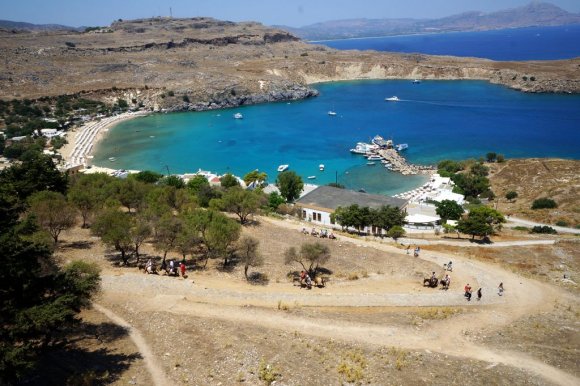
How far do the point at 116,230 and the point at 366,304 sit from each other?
14911 millimetres

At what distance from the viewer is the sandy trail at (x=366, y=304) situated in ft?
61.1

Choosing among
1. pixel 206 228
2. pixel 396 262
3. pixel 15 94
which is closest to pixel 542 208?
pixel 396 262

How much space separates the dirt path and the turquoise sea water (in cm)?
5070

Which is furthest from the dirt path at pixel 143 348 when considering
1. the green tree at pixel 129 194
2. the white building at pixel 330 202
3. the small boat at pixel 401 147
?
the small boat at pixel 401 147

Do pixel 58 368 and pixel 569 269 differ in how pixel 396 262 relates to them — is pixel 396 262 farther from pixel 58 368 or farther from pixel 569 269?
pixel 58 368

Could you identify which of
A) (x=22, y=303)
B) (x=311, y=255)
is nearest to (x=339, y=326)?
(x=311, y=255)

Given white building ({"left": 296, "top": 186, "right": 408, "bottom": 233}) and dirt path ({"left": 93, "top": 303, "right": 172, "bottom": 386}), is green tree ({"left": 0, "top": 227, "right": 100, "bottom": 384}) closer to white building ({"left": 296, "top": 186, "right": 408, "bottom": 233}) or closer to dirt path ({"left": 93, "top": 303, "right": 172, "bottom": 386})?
dirt path ({"left": 93, "top": 303, "right": 172, "bottom": 386})

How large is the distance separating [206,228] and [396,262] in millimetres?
13517

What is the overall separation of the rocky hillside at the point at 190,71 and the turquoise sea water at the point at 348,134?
8.97 meters

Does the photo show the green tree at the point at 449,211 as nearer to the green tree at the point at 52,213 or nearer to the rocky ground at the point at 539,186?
the rocky ground at the point at 539,186

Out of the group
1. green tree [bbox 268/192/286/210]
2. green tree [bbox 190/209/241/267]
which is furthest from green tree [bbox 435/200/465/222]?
green tree [bbox 190/209/241/267]

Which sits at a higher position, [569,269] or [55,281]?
[55,281]

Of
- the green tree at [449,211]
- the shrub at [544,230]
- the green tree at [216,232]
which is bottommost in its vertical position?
the shrub at [544,230]

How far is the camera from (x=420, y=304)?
23.5 metres
